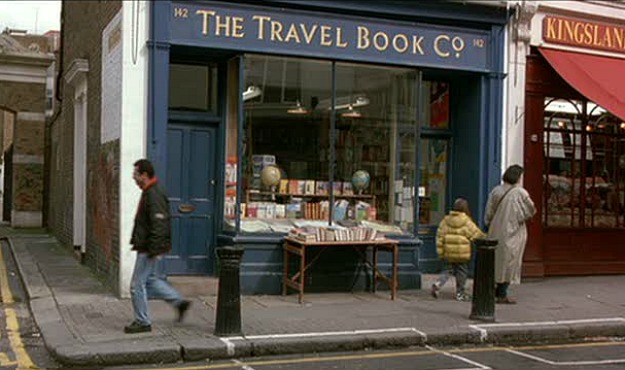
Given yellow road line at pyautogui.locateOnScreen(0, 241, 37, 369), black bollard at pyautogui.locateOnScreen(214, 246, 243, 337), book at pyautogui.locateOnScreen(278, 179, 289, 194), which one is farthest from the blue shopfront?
black bollard at pyautogui.locateOnScreen(214, 246, 243, 337)

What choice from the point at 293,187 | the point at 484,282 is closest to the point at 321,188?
the point at 293,187

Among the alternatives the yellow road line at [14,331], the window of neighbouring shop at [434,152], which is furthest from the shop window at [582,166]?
the yellow road line at [14,331]

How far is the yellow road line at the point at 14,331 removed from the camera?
721cm

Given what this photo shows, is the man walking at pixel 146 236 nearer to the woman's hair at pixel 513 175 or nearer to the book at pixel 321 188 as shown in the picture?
the book at pixel 321 188

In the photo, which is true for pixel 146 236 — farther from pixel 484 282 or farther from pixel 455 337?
pixel 484 282

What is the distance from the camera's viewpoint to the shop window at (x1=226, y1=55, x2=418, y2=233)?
10945 millimetres

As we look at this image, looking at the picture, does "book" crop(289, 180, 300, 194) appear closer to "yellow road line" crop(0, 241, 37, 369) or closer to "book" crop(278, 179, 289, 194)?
"book" crop(278, 179, 289, 194)

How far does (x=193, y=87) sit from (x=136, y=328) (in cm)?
427

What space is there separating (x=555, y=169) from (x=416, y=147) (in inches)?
102

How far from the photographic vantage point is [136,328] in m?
7.97

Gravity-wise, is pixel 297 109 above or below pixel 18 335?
above

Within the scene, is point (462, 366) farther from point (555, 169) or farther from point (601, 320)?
point (555, 169)

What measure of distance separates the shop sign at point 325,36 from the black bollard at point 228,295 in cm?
351

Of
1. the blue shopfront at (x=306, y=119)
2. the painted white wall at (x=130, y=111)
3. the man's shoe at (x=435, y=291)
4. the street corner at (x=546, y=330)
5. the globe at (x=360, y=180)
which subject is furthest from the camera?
the globe at (x=360, y=180)
